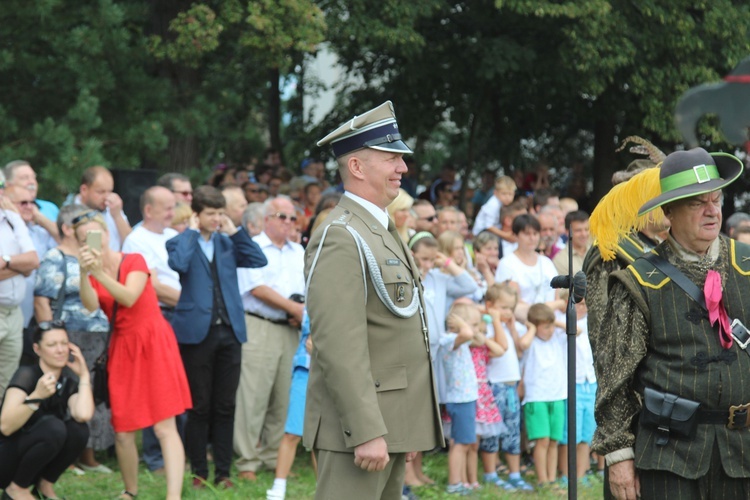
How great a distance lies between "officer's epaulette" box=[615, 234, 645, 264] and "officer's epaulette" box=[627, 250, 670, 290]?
0.68 meters

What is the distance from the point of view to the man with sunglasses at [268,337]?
27.1ft

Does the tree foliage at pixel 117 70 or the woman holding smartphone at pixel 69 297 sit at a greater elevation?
the tree foliage at pixel 117 70

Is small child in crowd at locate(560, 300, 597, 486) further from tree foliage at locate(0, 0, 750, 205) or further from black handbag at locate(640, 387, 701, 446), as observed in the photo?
tree foliage at locate(0, 0, 750, 205)

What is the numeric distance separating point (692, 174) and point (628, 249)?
33.8 inches

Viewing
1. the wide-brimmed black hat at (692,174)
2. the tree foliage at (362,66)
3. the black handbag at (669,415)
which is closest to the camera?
the black handbag at (669,415)

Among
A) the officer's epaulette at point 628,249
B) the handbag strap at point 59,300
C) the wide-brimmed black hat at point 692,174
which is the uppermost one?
the wide-brimmed black hat at point 692,174

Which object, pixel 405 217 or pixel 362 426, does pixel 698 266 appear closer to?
pixel 362 426

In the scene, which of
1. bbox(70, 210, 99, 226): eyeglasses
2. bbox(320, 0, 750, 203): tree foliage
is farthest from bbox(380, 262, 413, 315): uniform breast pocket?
bbox(320, 0, 750, 203): tree foliage

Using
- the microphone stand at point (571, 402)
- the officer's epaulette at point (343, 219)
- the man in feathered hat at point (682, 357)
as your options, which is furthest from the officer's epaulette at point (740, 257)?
the officer's epaulette at point (343, 219)

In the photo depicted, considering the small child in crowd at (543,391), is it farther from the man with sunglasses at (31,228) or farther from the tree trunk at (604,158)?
the tree trunk at (604,158)

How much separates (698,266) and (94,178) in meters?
5.43

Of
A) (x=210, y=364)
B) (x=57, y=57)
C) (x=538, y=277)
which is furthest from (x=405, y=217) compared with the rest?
(x=57, y=57)

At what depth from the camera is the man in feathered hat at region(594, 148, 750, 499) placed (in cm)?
415

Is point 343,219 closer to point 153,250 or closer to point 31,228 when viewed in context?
point 153,250
